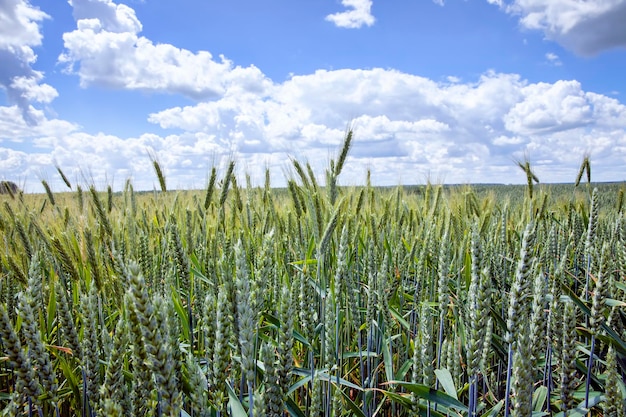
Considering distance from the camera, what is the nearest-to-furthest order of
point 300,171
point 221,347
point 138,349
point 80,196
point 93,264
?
1. point 138,349
2. point 221,347
3. point 93,264
4. point 300,171
5. point 80,196

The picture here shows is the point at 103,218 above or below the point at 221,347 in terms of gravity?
above

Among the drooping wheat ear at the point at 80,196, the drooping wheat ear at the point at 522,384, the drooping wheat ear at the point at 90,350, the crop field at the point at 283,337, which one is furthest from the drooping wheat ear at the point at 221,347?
the drooping wheat ear at the point at 80,196

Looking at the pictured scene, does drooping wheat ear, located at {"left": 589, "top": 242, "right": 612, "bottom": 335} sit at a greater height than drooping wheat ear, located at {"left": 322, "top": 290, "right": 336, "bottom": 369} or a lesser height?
greater

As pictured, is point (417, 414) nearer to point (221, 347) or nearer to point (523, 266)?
point (523, 266)

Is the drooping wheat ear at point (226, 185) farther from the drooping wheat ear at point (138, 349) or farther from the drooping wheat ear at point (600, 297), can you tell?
the drooping wheat ear at point (600, 297)

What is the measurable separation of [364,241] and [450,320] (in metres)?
1.00

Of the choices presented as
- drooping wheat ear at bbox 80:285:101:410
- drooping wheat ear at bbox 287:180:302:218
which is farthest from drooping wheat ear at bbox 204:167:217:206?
drooping wheat ear at bbox 80:285:101:410

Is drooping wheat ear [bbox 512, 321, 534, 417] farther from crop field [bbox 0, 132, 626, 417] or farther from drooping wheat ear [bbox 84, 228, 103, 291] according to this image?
drooping wheat ear [bbox 84, 228, 103, 291]

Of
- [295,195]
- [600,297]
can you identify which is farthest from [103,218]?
[600,297]

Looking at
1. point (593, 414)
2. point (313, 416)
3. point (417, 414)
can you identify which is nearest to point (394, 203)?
point (593, 414)

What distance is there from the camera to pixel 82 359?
1.23 meters

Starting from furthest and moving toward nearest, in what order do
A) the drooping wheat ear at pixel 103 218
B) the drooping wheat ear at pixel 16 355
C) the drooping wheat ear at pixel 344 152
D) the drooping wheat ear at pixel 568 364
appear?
the drooping wheat ear at pixel 344 152 < the drooping wheat ear at pixel 103 218 < the drooping wheat ear at pixel 568 364 < the drooping wheat ear at pixel 16 355

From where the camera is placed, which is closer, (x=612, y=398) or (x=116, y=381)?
(x=116, y=381)

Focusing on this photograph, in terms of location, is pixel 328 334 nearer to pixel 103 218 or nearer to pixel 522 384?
pixel 522 384
